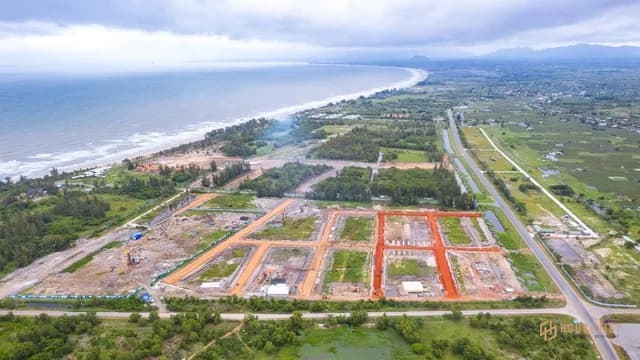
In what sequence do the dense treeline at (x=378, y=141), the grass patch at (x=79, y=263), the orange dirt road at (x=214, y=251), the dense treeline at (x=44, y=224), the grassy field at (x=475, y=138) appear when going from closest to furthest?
1. the orange dirt road at (x=214, y=251)
2. the grass patch at (x=79, y=263)
3. the dense treeline at (x=44, y=224)
4. the dense treeline at (x=378, y=141)
5. the grassy field at (x=475, y=138)

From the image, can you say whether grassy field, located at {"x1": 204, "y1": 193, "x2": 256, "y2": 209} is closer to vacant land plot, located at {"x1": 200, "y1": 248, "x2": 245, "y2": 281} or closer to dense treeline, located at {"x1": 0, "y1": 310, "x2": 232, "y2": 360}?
vacant land plot, located at {"x1": 200, "y1": 248, "x2": 245, "y2": 281}

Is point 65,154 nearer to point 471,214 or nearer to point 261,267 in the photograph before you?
point 261,267

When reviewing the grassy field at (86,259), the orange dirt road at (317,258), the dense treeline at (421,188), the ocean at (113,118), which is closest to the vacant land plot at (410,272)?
the orange dirt road at (317,258)

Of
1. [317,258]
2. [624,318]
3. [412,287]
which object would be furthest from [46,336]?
[624,318]

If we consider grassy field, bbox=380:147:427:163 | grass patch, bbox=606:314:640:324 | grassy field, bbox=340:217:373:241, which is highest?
grassy field, bbox=380:147:427:163

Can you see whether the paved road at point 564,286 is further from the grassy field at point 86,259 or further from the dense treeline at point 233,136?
the dense treeline at point 233,136

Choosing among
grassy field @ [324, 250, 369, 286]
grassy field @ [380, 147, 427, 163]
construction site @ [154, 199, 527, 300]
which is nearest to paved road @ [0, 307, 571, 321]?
construction site @ [154, 199, 527, 300]
